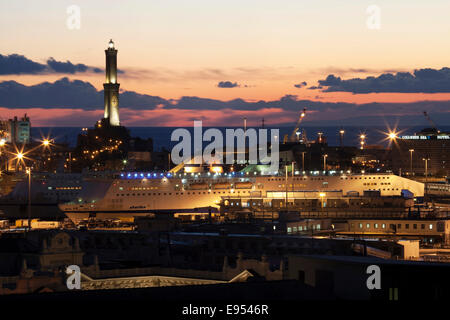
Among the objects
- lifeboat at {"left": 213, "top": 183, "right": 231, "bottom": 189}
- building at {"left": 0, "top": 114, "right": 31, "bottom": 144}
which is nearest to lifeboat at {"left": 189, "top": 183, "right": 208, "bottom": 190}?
lifeboat at {"left": 213, "top": 183, "right": 231, "bottom": 189}

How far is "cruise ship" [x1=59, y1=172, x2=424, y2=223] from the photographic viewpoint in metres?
88.9

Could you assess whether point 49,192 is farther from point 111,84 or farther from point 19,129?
point 19,129

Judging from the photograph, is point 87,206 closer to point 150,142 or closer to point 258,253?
point 258,253

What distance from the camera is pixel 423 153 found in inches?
5566

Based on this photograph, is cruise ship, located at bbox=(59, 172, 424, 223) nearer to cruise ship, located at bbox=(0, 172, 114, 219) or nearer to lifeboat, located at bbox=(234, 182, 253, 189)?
lifeboat, located at bbox=(234, 182, 253, 189)

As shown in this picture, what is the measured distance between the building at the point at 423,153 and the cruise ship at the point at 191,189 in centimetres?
4031

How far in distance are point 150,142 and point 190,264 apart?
116 metres

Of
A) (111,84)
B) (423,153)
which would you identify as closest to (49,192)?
(111,84)

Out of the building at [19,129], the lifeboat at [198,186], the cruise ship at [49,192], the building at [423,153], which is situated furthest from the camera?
the building at [19,129]

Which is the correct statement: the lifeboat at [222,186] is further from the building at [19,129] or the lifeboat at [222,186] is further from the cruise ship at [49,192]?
the building at [19,129]

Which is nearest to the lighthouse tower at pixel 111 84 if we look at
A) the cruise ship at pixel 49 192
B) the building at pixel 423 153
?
the cruise ship at pixel 49 192

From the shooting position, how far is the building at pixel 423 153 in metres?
137

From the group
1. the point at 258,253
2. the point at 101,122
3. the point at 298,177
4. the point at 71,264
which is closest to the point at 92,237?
the point at 258,253
